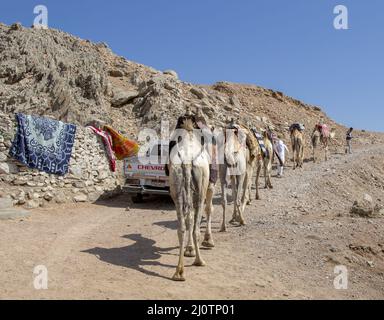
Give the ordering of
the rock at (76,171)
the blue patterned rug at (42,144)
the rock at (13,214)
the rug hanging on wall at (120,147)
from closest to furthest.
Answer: the rock at (13,214)
the blue patterned rug at (42,144)
the rock at (76,171)
the rug hanging on wall at (120,147)

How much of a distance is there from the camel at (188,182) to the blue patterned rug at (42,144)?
23.8 feet

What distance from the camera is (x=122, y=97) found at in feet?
82.4

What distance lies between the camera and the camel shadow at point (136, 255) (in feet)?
24.7

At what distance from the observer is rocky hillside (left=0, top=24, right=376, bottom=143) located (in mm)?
20156

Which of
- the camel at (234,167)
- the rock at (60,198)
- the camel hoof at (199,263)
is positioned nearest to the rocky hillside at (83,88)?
the rock at (60,198)

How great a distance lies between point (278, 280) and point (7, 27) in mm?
23093

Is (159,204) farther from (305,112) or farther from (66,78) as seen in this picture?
(305,112)

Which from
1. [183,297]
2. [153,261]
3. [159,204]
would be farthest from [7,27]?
[183,297]

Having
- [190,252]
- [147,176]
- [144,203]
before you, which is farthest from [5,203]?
[190,252]

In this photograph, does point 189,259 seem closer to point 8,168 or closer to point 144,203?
point 144,203

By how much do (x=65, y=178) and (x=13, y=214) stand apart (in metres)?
3.05

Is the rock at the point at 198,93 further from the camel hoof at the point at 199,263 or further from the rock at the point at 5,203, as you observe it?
the camel hoof at the point at 199,263

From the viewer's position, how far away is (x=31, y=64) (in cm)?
2125

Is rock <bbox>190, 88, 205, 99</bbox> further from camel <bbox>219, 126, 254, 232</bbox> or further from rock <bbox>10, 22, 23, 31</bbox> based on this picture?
camel <bbox>219, 126, 254, 232</bbox>
